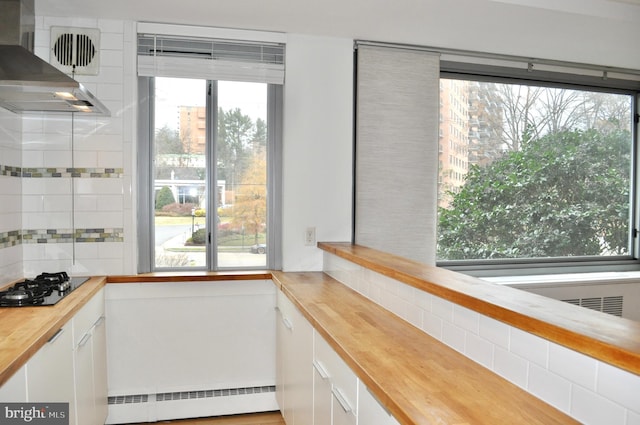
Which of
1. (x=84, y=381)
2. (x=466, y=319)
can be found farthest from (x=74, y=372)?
(x=466, y=319)

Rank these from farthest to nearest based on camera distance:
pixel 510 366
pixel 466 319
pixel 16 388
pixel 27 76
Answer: pixel 27 76 < pixel 466 319 < pixel 16 388 < pixel 510 366

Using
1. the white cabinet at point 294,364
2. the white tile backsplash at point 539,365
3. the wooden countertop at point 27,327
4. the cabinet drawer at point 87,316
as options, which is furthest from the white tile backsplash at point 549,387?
the cabinet drawer at point 87,316

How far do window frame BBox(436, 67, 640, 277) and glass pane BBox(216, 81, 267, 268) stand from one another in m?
1.43

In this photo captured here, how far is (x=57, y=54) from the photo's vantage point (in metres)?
2.77

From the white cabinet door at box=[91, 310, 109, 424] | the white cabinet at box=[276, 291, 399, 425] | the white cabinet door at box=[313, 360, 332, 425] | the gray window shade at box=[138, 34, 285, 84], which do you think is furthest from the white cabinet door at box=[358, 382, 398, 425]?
the gray window shade at box=[138, 34, 285, 84]

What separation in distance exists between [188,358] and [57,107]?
5.54 feet

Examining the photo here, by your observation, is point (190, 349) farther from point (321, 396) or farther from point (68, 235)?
point (321, 396)

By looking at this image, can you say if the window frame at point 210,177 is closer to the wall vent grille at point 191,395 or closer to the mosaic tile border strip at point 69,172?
the mosaic tile border strip at point 69,172

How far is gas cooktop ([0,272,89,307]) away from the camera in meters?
2.05

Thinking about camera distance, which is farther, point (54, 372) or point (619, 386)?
point (54, 372)

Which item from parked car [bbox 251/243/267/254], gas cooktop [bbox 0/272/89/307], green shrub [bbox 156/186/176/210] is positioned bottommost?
gas cooktop [bbox 0/272/89/307]

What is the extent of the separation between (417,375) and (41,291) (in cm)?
187

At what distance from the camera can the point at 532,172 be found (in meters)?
3.80

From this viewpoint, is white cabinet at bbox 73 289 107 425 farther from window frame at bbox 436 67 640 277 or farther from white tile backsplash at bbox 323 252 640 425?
window frame at bbox 436 67 640 277
